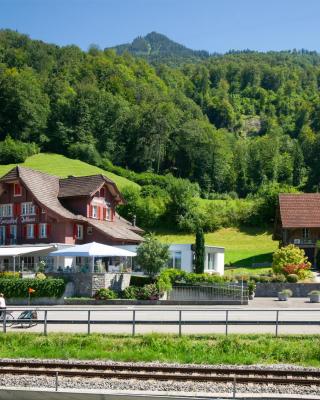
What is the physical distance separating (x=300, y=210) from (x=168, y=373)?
50.9 m

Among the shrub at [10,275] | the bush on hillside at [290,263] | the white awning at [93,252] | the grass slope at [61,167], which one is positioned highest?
the grass slope at [61,167]

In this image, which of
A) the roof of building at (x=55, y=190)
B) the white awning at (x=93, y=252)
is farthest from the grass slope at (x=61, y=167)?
the white awning at (x=93, y=252)

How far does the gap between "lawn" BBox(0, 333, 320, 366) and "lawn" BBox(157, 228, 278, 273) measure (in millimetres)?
44378

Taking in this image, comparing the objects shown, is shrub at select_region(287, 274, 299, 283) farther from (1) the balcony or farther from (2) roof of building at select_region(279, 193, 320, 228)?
(1) the balcony

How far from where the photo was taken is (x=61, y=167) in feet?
348

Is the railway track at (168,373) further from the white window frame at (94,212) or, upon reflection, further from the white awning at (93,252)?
the white window frame at (94,212)

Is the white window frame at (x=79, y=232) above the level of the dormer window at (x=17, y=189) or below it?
below

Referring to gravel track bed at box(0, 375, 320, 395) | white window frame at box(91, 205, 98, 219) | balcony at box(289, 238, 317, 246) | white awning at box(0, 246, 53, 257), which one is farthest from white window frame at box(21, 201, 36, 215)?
gravel track bed at box(0, 375, 320, 395)

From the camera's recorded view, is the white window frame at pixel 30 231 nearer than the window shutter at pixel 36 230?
No

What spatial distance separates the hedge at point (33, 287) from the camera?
132ft

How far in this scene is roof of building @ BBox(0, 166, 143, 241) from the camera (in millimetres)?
55312

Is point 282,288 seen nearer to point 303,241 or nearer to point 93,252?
point 93,252

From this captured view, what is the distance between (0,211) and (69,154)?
60127 millimetres

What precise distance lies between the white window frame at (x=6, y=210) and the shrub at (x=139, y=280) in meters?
17.7
